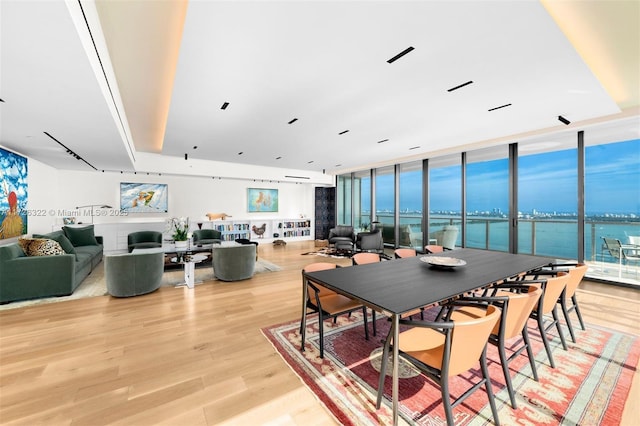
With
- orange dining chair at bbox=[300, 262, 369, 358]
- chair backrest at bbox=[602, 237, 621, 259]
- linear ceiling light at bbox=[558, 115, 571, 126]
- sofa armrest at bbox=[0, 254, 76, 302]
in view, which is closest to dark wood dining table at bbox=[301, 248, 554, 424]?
orange dining chair at bbox=[300, 262, 369, 358]

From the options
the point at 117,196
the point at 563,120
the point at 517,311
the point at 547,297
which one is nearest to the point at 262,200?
the point at 117,196

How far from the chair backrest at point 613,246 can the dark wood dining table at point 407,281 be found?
3.29 meters

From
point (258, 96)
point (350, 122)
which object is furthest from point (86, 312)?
point (350, 122)

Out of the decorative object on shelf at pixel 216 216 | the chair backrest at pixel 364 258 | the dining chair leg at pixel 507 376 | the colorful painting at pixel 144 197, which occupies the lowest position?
the dining chair leg at pixel 507 376

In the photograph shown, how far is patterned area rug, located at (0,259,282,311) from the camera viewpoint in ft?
11.7

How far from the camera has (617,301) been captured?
11.9 ft

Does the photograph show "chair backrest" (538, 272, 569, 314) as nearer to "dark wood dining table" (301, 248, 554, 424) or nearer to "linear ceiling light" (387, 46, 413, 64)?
"dark wood dining table" (301, 248, 554, 424)

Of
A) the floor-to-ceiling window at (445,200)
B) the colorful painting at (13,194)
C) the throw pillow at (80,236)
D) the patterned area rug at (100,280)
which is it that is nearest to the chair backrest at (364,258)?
the patterned area rug at (100,280)

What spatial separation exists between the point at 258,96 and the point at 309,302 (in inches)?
103

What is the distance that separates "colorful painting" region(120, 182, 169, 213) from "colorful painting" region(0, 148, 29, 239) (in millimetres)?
2365

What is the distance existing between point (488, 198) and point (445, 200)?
40.1 inches

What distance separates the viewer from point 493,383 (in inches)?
75.4

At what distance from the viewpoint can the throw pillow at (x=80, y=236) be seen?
221 inches

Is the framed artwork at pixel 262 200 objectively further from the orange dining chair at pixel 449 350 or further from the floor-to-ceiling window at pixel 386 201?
the orange dining chair at pixel 449 350
